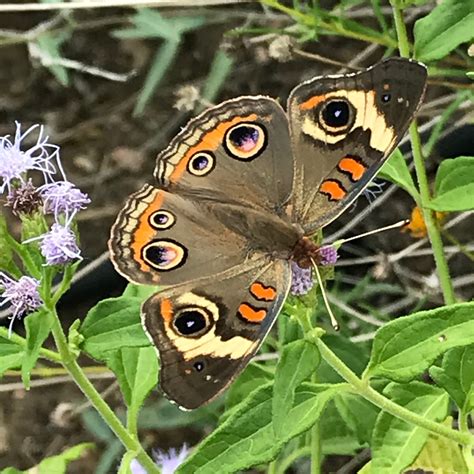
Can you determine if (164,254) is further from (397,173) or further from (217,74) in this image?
(217,74)

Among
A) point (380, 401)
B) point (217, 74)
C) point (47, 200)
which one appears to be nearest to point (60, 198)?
point (47, 200)

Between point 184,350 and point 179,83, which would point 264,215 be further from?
point 179,83

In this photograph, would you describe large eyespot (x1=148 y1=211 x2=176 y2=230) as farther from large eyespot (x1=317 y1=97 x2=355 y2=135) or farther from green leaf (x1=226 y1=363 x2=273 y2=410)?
green leaf (x1=226 y1=363 x2=273 y2=410)

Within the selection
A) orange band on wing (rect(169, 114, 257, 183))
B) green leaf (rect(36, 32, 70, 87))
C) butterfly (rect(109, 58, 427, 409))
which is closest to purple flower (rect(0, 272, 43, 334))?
butterfly (rect(109, 58, 427, 409))

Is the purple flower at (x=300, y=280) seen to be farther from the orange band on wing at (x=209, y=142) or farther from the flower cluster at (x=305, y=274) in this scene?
the orange band on wing at (x=209, y=142)

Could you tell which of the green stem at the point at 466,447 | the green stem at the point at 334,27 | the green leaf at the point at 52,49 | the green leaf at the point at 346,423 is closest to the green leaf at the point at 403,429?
the green stem at the point at 466,447
